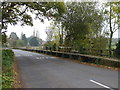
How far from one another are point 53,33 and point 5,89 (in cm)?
4292

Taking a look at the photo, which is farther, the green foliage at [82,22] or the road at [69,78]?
the green foliage at [82,22]

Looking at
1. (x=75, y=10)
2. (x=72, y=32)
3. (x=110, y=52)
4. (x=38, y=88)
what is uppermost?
(x=75, y=10)

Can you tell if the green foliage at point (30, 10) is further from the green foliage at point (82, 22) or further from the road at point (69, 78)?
the road at point (69, 78)

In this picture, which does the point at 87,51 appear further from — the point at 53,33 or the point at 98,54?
the point at 53,33

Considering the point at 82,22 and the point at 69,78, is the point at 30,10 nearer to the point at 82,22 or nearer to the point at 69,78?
the point at 82,22

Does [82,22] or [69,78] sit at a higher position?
[82,22]

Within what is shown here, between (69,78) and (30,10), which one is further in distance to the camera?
(30,10)

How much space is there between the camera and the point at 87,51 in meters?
19.8

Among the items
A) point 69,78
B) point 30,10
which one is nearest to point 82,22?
point 30,10

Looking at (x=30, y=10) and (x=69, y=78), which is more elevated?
(x=30, y=10)

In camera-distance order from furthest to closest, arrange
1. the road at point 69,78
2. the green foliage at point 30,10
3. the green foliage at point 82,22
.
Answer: the green foliage at point 82,22
the green foliage at point 30,10
the road at point 69,78

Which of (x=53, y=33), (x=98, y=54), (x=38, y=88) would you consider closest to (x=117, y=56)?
(x=98, y=54)

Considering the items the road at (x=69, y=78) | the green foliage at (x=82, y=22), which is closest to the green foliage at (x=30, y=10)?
the green foliage at (x=82, y=22)

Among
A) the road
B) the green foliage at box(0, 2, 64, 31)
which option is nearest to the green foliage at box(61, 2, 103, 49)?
the green foliage at box(0, 2, 64, 31)
